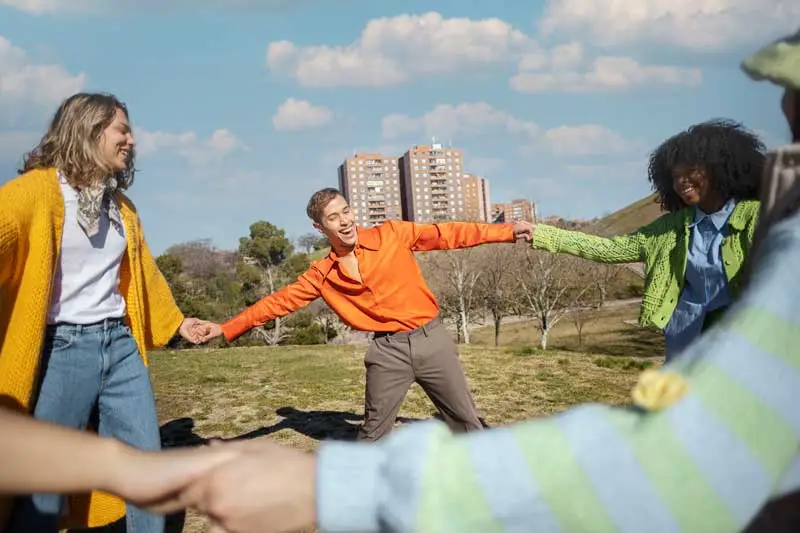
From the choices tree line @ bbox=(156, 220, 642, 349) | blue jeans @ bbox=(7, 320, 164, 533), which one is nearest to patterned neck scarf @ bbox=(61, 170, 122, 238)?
blue jeans @ bbox=(7, 320, 164, 533)

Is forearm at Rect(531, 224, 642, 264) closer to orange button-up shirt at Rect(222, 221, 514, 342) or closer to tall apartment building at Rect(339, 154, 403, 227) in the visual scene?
orange button-up shirt at Rect(222, 221, 514, 342)

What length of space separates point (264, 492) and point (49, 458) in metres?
0.30

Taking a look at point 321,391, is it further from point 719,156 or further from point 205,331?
point 719,156

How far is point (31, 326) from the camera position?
2715 millimetres

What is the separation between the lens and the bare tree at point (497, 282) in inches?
1280

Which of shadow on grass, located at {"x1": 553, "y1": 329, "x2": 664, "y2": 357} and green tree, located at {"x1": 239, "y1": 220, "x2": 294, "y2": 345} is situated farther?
green tree, located at {"x1": 239, "y1": 220, "x2": 294, "y2": 345}

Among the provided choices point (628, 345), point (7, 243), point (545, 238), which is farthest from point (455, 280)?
point (7, 243)

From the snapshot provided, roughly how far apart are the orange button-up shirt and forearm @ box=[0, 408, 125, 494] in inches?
138

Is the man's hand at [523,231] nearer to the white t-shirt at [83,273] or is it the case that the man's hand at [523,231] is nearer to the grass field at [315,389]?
the grass field at [315,389]

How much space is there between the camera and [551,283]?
31625mm

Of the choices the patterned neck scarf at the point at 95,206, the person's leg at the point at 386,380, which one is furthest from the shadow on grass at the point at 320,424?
the patterned neck scarf at the point at 95,206

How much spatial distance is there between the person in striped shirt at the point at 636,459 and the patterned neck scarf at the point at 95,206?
263cm

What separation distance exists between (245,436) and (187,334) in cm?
225

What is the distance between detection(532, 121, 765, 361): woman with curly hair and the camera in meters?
2.80
